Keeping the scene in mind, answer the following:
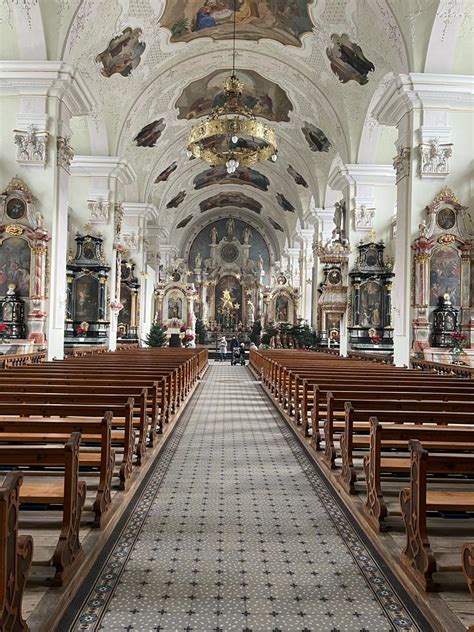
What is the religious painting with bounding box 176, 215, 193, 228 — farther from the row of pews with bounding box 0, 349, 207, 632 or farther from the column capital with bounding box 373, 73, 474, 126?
the row of pews with bounding box 0, 349, 207, 632

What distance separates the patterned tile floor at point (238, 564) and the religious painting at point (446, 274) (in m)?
6.93

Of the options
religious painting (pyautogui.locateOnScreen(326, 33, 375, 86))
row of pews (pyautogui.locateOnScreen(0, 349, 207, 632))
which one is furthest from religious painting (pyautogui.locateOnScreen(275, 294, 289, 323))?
row of pews (pyautogui.locateOnScreen(0, 349, 207, 632))

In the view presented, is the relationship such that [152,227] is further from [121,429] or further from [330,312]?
[121,429]

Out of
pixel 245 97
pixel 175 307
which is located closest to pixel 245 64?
pixel 245 97

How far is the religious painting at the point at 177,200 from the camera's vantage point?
28041mm

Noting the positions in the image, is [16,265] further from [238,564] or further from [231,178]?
[231,178]

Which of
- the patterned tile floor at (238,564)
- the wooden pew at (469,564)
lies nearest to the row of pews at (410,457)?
the wooden pew at (469,564)

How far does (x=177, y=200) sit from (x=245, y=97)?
33.2ft

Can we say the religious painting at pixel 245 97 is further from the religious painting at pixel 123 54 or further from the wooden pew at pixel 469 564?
the wooden pew at pixel 469 564

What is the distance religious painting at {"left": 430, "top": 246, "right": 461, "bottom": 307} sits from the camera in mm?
10945

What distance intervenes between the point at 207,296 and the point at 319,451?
32071 mm

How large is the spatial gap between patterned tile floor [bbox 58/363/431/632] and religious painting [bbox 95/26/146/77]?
38.6 feet

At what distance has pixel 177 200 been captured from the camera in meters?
28.8

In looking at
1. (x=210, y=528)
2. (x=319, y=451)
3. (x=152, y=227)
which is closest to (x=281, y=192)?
(x=152, y=227)
